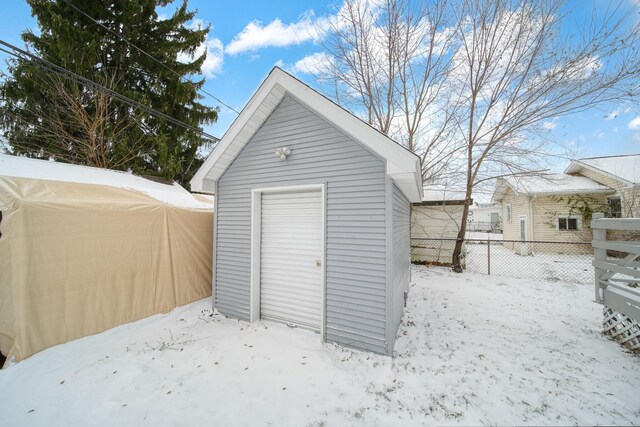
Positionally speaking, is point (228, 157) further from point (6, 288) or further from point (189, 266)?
point (6, 288)

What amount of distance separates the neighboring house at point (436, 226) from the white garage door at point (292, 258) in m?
6.83

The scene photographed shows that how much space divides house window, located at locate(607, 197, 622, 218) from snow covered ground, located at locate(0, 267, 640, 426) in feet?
35.5

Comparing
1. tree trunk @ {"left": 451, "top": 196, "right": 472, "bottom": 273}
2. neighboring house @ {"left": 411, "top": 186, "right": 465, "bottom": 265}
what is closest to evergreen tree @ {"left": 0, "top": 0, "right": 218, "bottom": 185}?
neighboring house @ {"left": 411, "top": 186, "right": 465, "bottom": 265}

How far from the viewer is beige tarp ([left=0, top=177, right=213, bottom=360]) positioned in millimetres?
3271

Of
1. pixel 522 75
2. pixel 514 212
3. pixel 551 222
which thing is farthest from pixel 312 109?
pixel 514 212

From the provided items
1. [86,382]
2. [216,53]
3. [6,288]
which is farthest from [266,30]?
[86,382]

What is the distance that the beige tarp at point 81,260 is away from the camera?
3.27m

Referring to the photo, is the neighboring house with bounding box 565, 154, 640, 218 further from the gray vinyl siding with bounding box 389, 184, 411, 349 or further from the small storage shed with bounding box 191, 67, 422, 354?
the small storage shed with bounding box 191, 67, 422, 354

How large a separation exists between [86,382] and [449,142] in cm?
1185

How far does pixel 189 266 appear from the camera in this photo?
562 centimetres

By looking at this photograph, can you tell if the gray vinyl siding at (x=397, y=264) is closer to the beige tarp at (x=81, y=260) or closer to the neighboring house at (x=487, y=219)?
the beige tarp at (x=81, y=260)

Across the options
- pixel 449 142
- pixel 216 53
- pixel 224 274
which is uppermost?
pixel 216 53

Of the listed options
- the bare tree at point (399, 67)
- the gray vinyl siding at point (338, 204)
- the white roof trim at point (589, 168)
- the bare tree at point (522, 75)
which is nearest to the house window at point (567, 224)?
the white roof trim at point (589, 168)

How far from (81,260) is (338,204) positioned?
4.36 metres
